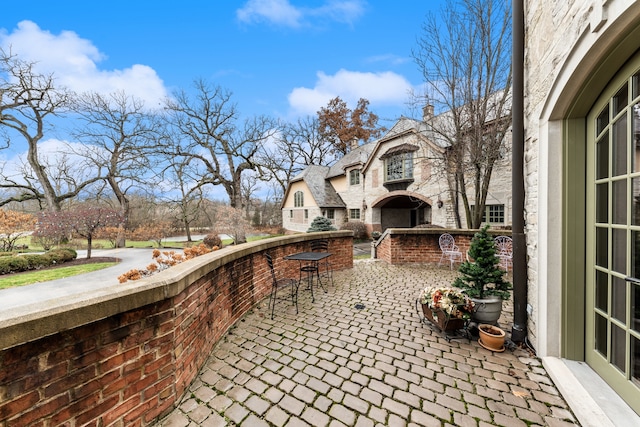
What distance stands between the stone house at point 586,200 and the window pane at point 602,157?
1 centimetres

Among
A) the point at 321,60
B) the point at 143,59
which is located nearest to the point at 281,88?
the point at 321,60

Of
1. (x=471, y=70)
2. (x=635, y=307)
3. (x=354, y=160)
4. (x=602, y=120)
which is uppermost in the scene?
(x=354, y=160)

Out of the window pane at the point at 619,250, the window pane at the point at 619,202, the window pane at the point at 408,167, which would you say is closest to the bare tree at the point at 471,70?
the window pane at the point at 619,202

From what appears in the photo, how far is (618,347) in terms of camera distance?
6.74ft

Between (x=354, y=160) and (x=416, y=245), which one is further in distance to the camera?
(x=354, y=160)

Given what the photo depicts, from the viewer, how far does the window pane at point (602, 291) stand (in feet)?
7.24

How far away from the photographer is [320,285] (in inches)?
Answer: 228

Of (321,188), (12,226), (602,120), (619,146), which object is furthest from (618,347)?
(321,188)

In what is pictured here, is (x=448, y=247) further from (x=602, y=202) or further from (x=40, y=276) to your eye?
(x=40, y=276)

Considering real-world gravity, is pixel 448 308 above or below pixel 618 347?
below

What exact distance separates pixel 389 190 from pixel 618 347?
14.9 m

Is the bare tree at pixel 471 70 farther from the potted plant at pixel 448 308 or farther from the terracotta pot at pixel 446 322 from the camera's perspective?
the terracotta pot at pixel 446 322

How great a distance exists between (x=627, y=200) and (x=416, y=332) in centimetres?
266

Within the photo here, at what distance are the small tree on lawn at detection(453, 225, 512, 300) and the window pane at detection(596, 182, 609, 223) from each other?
142cm
